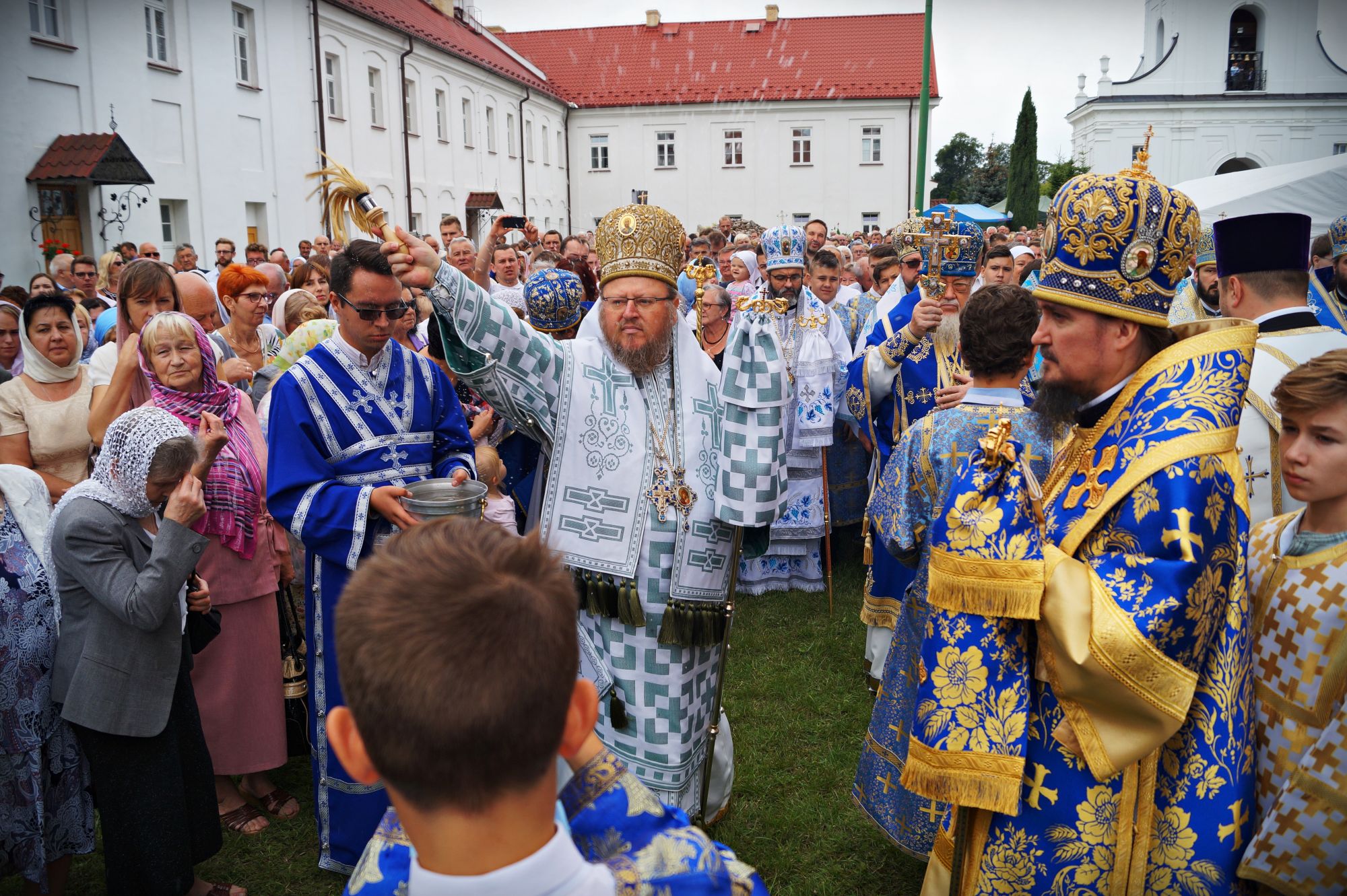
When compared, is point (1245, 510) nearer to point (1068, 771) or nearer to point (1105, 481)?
point (1105, 481)

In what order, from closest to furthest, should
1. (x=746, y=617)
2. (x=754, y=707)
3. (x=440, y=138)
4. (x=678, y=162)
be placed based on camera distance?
(x=754, y=707), (x=746, y=617), (x=440, y=138), (x=678, y=162)

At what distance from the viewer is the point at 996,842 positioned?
232cm

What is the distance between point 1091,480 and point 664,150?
39.5m

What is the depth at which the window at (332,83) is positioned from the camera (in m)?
23.2

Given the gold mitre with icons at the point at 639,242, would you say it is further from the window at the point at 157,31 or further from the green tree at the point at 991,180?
the green tree at the point at 991,180

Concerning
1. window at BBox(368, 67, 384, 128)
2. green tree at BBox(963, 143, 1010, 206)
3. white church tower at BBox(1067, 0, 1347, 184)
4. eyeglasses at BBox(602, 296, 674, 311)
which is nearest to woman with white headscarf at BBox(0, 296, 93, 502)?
eyeglasses at BBox(602, 296, 674, 311)

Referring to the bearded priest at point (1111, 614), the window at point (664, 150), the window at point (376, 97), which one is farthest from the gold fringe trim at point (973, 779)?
the window at point (664, 150)

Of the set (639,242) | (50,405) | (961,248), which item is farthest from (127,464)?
(961,248)

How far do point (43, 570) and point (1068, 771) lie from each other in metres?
3.35

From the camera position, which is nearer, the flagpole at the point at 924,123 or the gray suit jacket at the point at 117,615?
the gray suit jacket at the point at 117,615

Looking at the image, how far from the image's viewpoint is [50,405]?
4930 millimetres

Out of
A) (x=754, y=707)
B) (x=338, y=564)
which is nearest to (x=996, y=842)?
(x=338, y=564)

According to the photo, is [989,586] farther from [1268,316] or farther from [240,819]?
[240,819]

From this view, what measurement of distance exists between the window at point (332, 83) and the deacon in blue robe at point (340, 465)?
2186 centimetres
